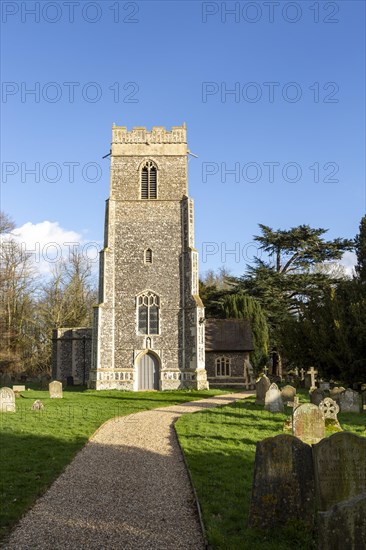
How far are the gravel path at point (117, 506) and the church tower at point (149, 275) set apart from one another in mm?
16025

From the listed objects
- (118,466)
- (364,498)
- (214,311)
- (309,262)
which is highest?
(309,262)

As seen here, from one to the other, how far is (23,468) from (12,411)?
7717 millimetres

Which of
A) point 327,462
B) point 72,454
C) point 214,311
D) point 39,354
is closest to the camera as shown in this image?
point 327,462

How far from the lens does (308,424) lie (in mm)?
10031

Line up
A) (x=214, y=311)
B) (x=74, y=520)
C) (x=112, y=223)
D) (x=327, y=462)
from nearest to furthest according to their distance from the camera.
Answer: (x=327, y=462) → (x=74, y=520) → (x=112, y=223) → (x=214, y=311)

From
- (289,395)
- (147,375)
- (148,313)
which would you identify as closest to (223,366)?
(147,375)

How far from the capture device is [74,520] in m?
5.96

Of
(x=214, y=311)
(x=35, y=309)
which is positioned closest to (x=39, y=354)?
(x=35, y=309)

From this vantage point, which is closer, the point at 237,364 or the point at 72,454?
the point at 72,454

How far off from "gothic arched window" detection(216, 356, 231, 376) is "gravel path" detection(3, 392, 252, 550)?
64.8ft

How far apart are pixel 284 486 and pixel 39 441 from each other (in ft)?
21.6

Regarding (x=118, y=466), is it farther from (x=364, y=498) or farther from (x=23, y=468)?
(x=364, y=498)

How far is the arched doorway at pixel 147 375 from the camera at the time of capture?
1056 inches

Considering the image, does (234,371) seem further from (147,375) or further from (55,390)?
(55,390)
